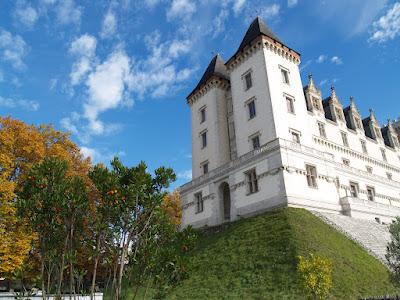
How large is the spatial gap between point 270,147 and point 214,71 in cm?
1838

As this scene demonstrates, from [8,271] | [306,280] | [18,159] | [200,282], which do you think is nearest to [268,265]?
[200,282]

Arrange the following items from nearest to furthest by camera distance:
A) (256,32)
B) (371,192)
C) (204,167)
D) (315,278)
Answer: (315,278) → (256,32) → (371,192) → (204,167)

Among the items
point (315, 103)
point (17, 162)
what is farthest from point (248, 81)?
point (17, 162)

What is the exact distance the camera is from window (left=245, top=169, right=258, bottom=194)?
109ft

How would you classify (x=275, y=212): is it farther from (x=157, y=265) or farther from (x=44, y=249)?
(x=44, y=249)

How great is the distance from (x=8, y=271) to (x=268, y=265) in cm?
1644

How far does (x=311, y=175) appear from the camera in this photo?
33156mm

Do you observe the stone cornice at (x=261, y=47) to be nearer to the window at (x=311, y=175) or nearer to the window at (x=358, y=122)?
the window at (x=311, y=175)

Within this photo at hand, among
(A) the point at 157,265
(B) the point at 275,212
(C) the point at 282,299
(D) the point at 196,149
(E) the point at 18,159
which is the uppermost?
(D) the point at 196,149

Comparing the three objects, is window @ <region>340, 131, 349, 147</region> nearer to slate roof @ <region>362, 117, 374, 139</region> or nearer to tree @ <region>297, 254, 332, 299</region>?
slate roof @ <region>362, 117, 374, 139</region>

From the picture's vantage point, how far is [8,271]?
22016 mm

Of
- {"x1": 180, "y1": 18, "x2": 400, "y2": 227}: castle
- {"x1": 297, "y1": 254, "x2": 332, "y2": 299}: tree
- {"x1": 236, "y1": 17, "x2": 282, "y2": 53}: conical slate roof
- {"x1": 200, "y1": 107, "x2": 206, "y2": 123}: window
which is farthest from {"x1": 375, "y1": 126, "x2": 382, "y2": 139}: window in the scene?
{"x1": 297, "y1": 254, "x2": 332, "y2": 299}: tree

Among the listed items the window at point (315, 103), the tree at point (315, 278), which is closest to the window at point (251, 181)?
the window at point (315, 103)

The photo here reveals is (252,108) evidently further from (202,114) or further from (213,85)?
(202,114)
